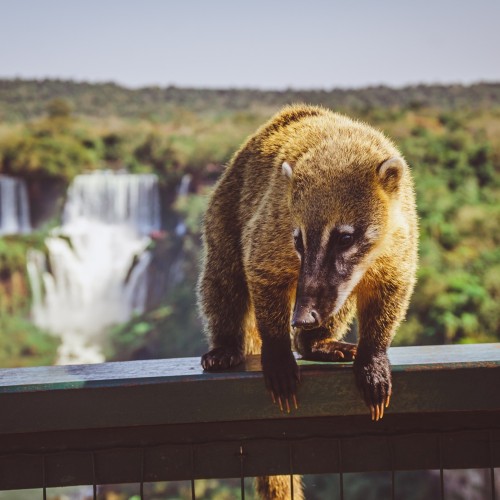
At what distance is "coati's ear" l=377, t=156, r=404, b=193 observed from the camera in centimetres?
219

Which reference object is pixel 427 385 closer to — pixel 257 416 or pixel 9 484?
pixel 257 416

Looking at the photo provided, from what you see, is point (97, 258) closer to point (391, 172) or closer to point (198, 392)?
point (391, 172)

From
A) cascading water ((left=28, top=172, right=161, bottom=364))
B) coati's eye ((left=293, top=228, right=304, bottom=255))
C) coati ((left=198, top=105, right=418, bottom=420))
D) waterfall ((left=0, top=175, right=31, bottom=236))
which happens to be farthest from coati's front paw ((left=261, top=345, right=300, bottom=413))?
waterfall ((left=0, top=175, right=31, bottom=236))

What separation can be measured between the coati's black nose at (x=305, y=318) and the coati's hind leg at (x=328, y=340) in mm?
439

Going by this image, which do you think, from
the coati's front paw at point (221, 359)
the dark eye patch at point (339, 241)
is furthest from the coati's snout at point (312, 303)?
the coati's front paw at point (221, 359)

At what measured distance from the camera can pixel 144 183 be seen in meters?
22.0

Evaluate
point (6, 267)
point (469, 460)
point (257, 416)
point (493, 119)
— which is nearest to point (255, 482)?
point (257, 416)

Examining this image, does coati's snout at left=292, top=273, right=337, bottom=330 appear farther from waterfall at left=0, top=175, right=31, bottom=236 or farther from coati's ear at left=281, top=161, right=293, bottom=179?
waterfall at left=0, top=175, right=31, bottom=236

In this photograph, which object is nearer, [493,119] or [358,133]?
[358,133]

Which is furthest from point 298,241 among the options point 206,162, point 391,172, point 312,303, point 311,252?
point 206,162

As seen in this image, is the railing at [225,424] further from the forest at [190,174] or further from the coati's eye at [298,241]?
the forest at [190,174]

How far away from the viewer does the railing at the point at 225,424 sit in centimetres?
159

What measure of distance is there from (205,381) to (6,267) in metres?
20.3

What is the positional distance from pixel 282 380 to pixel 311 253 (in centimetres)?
44
